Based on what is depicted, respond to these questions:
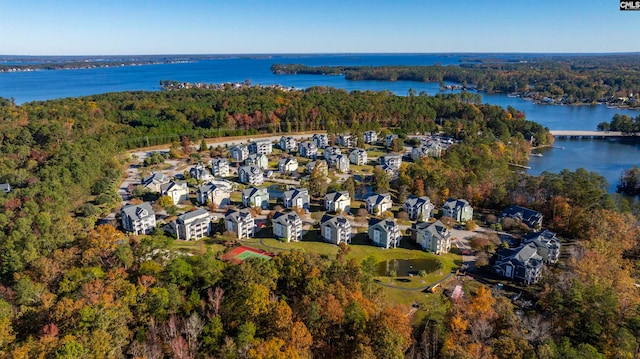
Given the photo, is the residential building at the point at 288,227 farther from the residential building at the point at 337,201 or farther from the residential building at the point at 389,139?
the residential building at the point at 389,139

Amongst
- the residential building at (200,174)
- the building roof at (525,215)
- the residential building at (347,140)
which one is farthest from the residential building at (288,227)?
the residential building at (347,140)

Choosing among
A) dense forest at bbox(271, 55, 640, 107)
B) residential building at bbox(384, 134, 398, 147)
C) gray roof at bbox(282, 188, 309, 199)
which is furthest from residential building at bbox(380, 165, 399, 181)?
dense forest at bbox(271, 55, 640, 107)

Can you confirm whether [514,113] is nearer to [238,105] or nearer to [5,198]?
[238,105]

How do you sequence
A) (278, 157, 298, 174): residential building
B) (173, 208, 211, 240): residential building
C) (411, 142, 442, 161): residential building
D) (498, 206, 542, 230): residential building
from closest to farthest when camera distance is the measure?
(173, 208, 211, 240): residential building < (498, 206, 542, 230): residential building < (278, 157, 298, 174): residential building < (411, 142, 442, 161): residential building

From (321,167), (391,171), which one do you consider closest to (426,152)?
(391,171)

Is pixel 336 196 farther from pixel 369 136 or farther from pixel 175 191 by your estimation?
pixel 369 136

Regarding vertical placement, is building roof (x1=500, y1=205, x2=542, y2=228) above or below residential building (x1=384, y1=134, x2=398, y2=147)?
below

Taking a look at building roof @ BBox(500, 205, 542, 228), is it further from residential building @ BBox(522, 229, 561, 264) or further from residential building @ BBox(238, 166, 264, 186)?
residential building @ BBox(238, 166, 264, 186)
